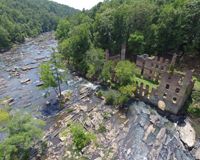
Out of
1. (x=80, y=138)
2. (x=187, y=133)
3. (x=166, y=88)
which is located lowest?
(x=187, y=133)

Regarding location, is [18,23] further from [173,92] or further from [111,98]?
[173,92]

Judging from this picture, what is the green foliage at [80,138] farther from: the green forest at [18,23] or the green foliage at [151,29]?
the green forest at [18,23]

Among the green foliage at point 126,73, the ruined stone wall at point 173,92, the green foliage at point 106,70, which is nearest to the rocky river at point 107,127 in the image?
the ruined stone wall at point 173,92

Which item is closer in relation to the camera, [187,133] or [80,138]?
[80,138]

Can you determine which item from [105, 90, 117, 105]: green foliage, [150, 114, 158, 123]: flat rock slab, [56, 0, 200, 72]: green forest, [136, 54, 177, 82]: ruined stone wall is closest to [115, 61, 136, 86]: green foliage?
[105, 90, 117, 105]: green foliage

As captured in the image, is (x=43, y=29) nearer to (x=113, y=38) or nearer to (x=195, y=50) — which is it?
(x=113, y=38)

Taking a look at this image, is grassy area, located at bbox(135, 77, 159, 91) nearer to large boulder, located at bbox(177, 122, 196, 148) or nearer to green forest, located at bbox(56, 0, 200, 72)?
large boulder, located at bbox(177, 122, 196, 148)

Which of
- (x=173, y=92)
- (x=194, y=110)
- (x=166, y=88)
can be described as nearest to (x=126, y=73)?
(x=166, y=88)

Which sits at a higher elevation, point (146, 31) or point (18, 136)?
point (146, 31)
